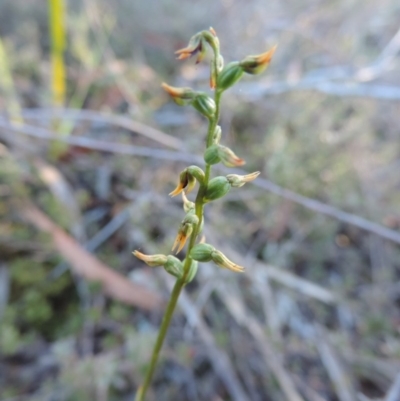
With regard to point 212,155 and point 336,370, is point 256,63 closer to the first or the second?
point 212,155

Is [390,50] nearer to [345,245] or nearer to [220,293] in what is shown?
[345,245]

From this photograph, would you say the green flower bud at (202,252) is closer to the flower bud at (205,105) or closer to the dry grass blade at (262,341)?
the flower bud at (205,105)

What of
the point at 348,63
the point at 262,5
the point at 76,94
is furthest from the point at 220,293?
the point at 262,5

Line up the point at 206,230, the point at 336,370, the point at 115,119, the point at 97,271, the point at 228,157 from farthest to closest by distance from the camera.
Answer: the point at 115,119 < the point at 206,230 < the point at 97,271 < the point at 336,370 < the point at 228,157

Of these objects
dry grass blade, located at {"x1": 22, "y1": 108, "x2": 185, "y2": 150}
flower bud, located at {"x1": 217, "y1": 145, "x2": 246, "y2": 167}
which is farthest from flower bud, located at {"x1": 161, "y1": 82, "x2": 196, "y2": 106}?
dry grass blade, located at {"x1": 22, "y1": 108, "x2": 185, "y2": 150}

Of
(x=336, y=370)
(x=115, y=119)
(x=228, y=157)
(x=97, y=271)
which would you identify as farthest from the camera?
(x=115, y=119)

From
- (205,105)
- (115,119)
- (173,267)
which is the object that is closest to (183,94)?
(205,105)
